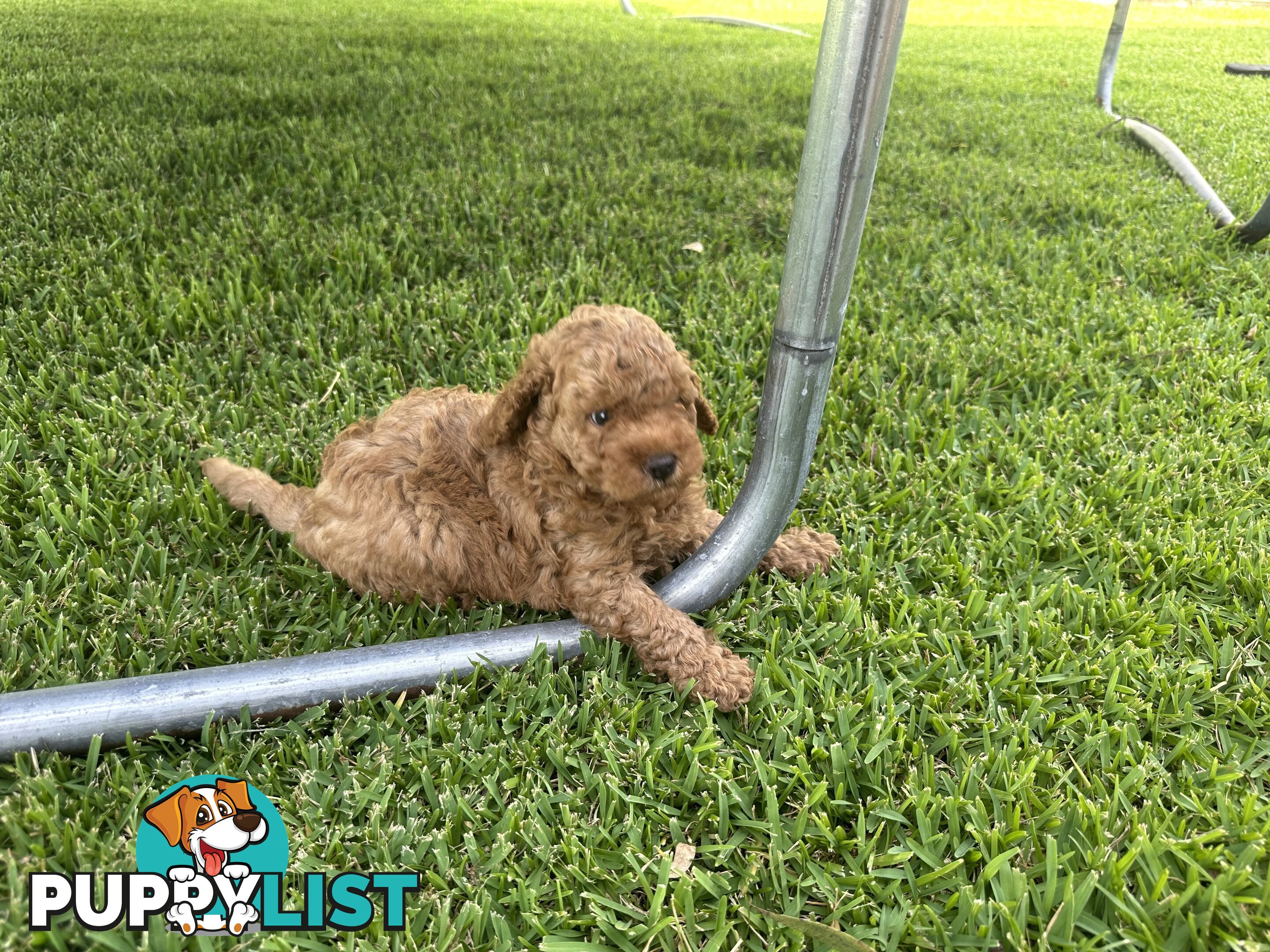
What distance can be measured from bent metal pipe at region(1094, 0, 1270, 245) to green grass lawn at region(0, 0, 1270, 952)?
0.44 ft

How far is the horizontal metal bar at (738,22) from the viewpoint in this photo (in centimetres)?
1169

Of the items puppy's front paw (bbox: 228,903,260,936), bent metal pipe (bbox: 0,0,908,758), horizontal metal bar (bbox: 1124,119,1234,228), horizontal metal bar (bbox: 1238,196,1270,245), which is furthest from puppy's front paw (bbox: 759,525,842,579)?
horizontal metal bar (bbox: 1124,119,1234,228)

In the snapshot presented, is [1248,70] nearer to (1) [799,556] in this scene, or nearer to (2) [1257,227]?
(2) [1257,227]

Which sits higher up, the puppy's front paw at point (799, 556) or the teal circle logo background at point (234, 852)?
the puppy's front paw at point (799, 556)

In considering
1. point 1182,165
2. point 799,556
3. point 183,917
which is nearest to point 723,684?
point 799,556

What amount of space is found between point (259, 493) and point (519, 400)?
1.09m

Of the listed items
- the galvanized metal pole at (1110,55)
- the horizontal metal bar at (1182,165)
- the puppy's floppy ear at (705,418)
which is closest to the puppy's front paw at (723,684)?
the puppy's floppy ear at (705,418)

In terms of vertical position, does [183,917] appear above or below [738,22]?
below

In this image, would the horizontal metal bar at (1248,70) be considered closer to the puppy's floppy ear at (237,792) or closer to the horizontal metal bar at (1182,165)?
the horizontal metal bar at (1182,165)

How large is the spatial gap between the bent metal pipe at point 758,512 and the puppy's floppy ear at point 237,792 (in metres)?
0.20

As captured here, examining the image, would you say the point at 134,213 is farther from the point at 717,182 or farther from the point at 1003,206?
the point at 1003,206

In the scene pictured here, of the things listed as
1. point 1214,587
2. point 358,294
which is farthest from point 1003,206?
point 358,294

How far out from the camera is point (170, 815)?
5.84 feet

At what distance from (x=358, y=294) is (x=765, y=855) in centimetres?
312
